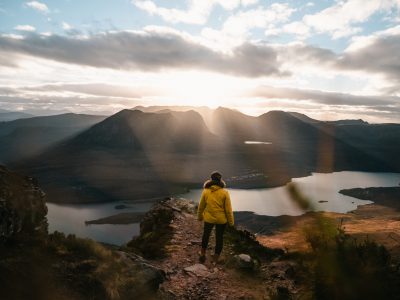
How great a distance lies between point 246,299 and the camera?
33.8 feet

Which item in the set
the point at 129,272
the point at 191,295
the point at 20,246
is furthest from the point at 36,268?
the point at 191,295

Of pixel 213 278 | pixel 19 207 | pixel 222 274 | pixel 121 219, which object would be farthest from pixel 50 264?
pixel 121 219

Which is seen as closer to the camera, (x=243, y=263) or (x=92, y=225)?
(x=243, y=263)

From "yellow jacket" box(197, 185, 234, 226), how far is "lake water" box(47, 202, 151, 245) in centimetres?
9209

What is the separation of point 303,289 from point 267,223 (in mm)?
127530

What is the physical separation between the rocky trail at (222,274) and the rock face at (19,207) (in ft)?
13.9

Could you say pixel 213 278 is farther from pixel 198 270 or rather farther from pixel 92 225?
pixel 92 225

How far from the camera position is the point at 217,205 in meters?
12.1

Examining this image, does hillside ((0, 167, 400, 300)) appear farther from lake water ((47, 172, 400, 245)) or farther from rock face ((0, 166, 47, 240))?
lake water ((47, 172, 400, 245))

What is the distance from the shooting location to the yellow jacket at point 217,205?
12039 mm

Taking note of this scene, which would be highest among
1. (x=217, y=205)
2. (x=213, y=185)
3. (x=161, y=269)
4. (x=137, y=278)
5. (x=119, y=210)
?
(x=213, y=185)

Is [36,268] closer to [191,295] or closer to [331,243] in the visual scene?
[191,295]

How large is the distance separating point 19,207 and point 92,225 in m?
134

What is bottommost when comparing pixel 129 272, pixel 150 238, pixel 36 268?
pixel 150 238
